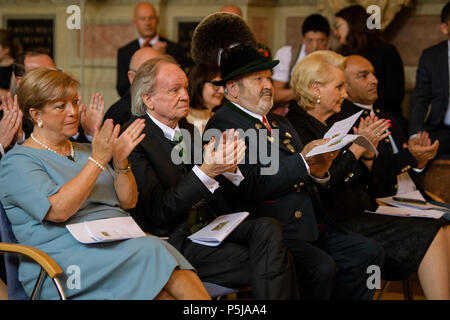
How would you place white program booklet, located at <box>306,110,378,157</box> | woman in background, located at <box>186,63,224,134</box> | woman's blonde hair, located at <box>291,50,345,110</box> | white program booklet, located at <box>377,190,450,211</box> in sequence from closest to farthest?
1. white program booklet, located at <box>306,110,378,157</box>
2. woman's blonde hair, located at <box>291,50,345,110</box>
3. white program booklet, located at <box>377,190,450,211</box>
4. woman in background, located at <box>186,63,224,134</box>

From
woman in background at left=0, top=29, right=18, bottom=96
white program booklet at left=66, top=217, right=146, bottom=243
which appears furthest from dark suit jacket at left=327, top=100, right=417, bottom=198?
woman in background at left=0, top=29, right=18, bottom=96

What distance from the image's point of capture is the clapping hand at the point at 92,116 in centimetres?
362

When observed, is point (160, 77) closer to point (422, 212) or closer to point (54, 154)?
point (54, 154)

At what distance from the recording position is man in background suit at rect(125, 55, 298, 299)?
2783 millimetres

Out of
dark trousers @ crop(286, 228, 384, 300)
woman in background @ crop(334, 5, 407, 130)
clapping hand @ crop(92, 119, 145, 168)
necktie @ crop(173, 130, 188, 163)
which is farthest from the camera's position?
woman in background @ crop(334, 5, 407, 130)

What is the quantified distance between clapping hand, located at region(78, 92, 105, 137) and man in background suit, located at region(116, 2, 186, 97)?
237 centimetres

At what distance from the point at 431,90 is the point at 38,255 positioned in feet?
12.3

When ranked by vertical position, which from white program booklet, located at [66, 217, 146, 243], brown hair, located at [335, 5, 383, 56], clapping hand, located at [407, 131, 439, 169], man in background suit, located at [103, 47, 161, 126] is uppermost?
brown hair, located at [335, 5, 383, 56]

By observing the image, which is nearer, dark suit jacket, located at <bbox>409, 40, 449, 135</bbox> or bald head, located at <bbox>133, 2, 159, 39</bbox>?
dark suit jacket, located at <bbox>409, 40, 449, 135</bbox>

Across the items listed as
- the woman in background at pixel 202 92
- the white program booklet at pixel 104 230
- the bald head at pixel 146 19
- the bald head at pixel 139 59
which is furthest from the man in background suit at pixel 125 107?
the white program booklet at pixel 104 230

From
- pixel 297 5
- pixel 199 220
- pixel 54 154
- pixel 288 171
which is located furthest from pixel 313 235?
pixel 297 5

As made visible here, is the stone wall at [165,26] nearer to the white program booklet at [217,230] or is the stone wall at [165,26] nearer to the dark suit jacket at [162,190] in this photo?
the dark suit jacket at [162,190]

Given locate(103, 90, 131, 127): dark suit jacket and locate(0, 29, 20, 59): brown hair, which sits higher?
locate(0, 29, 20, 59): brown hair

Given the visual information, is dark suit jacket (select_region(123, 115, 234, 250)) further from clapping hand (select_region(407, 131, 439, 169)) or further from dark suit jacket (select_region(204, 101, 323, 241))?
clapping hand (select_region(407, 131, 439, 169))
